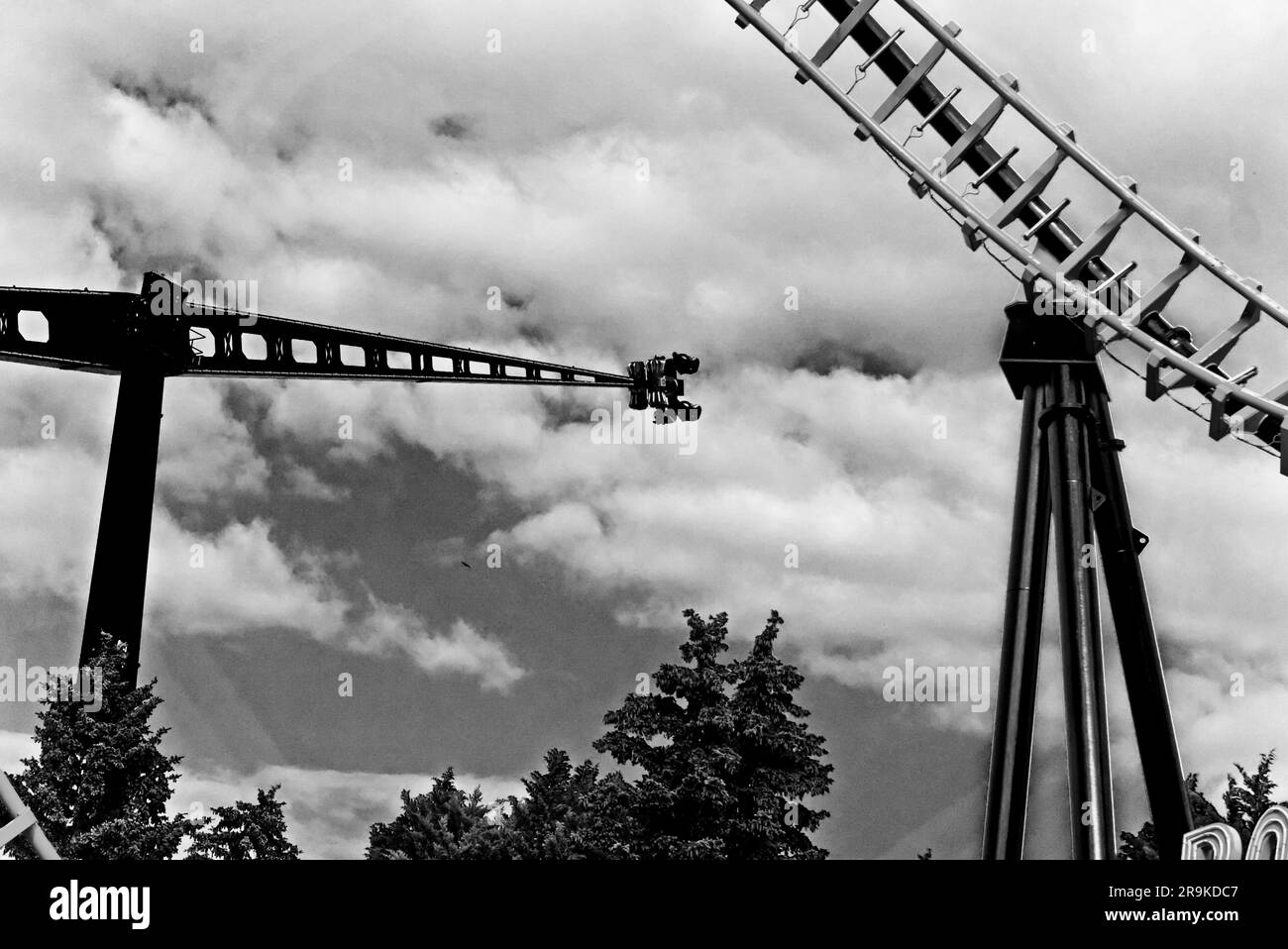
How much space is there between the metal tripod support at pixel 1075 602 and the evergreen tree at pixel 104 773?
16.3 metres

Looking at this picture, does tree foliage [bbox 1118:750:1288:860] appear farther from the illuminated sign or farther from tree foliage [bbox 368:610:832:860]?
the illuminated sign

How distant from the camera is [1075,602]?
12609 millimetres

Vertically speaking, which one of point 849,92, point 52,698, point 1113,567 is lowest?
point 1113,567

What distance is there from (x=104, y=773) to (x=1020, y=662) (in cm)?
1776

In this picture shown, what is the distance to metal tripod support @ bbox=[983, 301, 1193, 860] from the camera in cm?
1231

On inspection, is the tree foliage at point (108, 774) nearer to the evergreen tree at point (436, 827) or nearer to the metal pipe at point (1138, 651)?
the evergreen tree at point (436, 827)

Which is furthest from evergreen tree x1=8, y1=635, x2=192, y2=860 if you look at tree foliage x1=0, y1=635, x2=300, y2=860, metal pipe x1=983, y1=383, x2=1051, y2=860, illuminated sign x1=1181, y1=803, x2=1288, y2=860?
illuminated sign x1=1181, y1=803, x2=1288, y2=860

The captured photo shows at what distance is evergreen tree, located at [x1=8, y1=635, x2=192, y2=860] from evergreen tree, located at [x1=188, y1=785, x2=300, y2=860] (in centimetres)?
203
